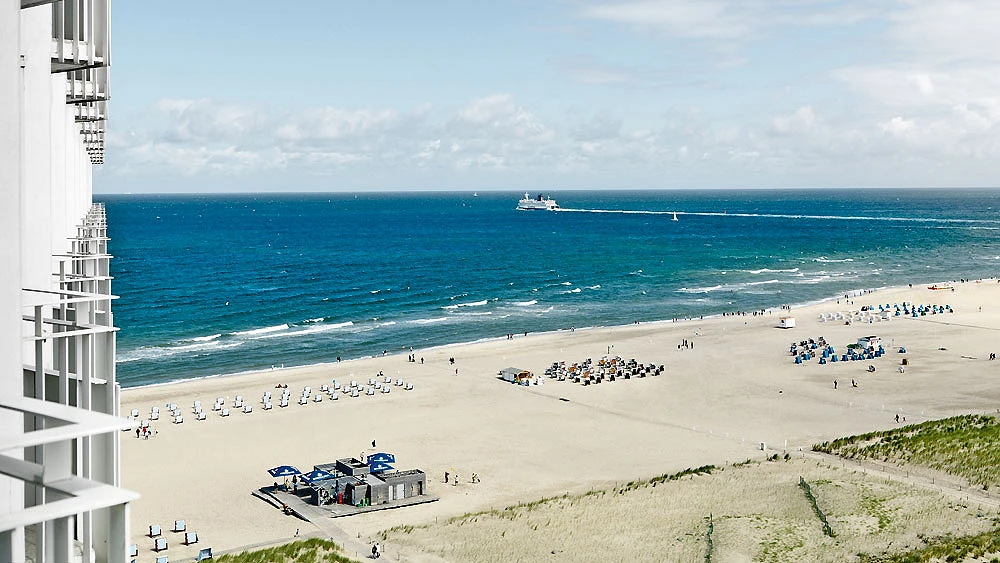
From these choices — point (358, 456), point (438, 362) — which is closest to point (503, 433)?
point (358, 456)

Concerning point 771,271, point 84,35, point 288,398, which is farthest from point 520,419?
point 771,271

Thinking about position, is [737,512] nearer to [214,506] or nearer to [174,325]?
[214,506]

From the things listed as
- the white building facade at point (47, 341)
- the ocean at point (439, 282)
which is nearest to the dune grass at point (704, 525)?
the white building facade at point (47, 341)

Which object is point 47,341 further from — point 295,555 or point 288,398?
point 288,398

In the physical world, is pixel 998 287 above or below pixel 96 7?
below

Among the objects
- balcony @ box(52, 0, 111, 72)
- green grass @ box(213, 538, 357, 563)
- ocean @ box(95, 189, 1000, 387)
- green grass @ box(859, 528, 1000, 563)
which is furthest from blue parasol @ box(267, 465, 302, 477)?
balcony @ box(52, 0, 111, 72)
